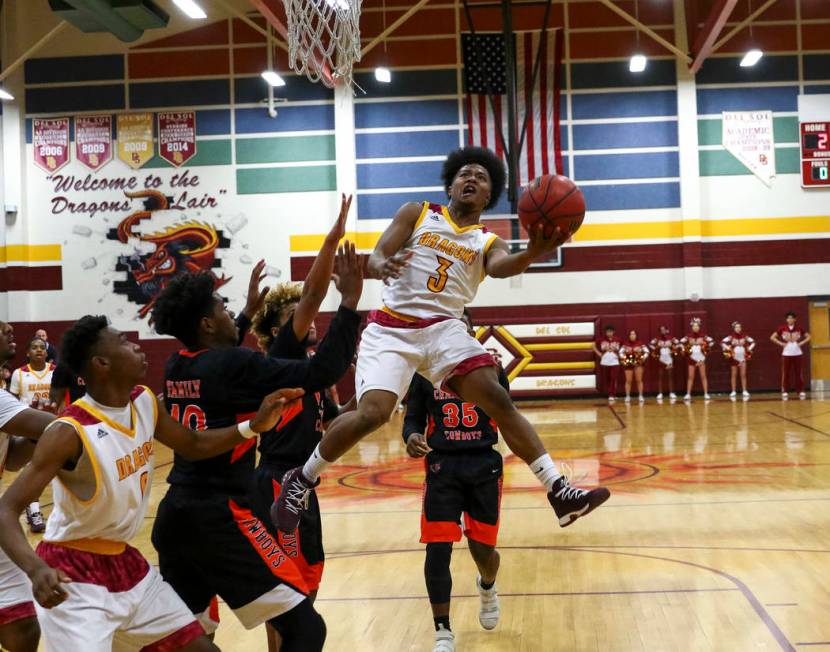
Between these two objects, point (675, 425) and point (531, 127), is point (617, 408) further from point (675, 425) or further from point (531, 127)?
point (531, 127)

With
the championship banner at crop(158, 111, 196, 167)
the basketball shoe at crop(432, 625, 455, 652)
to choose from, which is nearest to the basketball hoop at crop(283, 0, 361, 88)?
the basketball shoe at crop(432, 625, 455, 652)

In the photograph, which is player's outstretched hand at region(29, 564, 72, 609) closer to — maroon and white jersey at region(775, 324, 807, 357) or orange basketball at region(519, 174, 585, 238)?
orange basketball at region(519, 174, 585, 238)

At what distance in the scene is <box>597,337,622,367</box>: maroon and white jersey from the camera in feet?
60.4

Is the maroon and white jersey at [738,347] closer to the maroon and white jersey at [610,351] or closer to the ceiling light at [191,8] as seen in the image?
the maroon and white jersey at [610,351]

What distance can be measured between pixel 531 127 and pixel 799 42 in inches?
222

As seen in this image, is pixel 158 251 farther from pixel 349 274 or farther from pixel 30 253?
pixel 349 274

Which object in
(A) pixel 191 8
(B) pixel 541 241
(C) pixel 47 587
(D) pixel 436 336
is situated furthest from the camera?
(A) pixel 191 8

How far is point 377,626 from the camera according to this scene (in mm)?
4996

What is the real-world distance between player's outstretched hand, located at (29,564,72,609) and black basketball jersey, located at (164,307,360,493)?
691mm

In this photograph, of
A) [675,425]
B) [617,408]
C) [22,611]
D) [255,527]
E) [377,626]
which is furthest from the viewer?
[617,408]

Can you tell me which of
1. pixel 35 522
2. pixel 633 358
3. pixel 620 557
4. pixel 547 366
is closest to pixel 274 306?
pixel 620 557

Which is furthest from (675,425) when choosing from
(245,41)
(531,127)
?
(245,41)

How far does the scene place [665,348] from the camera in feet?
60.7

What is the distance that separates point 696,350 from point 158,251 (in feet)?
35.4
